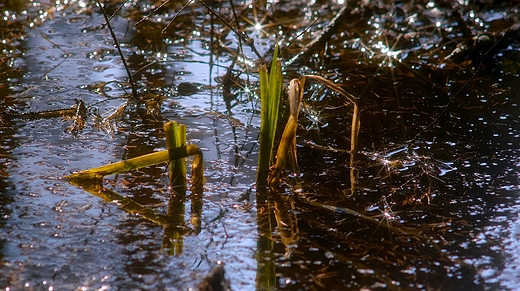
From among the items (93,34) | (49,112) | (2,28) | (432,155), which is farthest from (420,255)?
(2,28)

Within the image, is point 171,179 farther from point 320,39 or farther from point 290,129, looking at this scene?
point 320,39

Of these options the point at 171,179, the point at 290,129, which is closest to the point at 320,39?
the point at 290,129

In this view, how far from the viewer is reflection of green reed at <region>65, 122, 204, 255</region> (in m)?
2.03

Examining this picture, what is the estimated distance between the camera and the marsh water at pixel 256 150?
1.78 metres

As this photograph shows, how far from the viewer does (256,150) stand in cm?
258

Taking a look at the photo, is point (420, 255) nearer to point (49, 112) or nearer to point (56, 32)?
point (49, 112)

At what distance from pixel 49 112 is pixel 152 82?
24.7 inches

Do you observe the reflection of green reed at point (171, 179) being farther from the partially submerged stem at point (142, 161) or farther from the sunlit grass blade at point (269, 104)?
the sunlit grass blade at point (269, 104)

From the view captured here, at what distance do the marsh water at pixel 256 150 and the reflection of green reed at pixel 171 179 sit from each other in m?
0.03

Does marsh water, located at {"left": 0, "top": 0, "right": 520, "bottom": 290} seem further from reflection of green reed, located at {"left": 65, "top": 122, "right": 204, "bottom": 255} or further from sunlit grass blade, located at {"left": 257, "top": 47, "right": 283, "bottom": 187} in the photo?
sunlit grass blade, located at {"left": 257, "top": 47, "right": 283, "bottom": 187}

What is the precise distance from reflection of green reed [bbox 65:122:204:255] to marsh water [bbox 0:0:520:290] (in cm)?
3

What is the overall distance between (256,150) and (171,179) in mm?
493

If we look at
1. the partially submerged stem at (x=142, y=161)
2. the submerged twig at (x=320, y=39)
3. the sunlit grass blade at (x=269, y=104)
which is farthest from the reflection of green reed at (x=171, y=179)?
the submerged twig at (x=320, y=39)

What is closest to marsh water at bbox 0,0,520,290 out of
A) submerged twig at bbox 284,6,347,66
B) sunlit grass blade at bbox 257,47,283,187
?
submerged twig at bbox 284,6,347,66
